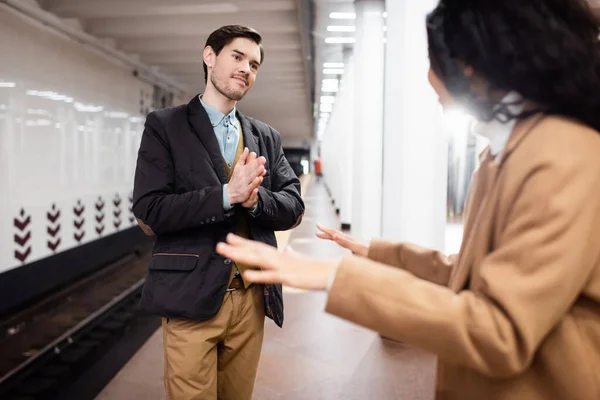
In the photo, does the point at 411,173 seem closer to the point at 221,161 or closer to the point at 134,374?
the point at 221,161

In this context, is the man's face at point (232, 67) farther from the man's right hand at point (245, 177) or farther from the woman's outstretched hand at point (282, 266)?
the woman's outstretched hand at point (282, 266)

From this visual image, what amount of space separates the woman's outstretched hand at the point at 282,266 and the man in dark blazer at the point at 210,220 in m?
0.72

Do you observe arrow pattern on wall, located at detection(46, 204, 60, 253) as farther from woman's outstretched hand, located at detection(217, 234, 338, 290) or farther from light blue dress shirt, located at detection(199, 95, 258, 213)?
woman's outstretched hand, located at detection(217, 234, 338, 290)

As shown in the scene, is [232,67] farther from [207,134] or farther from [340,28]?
[340,28]

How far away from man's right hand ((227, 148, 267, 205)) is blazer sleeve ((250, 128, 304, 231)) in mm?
161

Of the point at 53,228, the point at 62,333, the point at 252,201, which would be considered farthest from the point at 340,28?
the point at 252,201

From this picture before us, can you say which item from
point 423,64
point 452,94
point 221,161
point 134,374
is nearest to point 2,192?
point 134,374

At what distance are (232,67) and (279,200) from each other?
604 mm

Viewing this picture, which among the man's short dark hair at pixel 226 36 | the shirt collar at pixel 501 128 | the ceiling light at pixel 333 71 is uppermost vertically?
the ceiling light at pixel 333 71

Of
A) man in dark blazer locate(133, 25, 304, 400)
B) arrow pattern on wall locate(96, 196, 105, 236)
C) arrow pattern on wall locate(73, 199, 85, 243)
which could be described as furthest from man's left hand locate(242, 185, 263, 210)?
arrow pattern on wall locate(96, 196, 105, 236)

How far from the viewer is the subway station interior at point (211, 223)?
0.96 m

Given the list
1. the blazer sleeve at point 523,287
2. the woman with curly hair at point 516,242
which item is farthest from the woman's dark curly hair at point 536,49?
the blazer sleeve at point 523,287

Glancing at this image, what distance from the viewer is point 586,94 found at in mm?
885

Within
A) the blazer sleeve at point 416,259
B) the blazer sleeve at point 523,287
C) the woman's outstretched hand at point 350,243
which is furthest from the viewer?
the woman's outstretched hand at point 350,243
